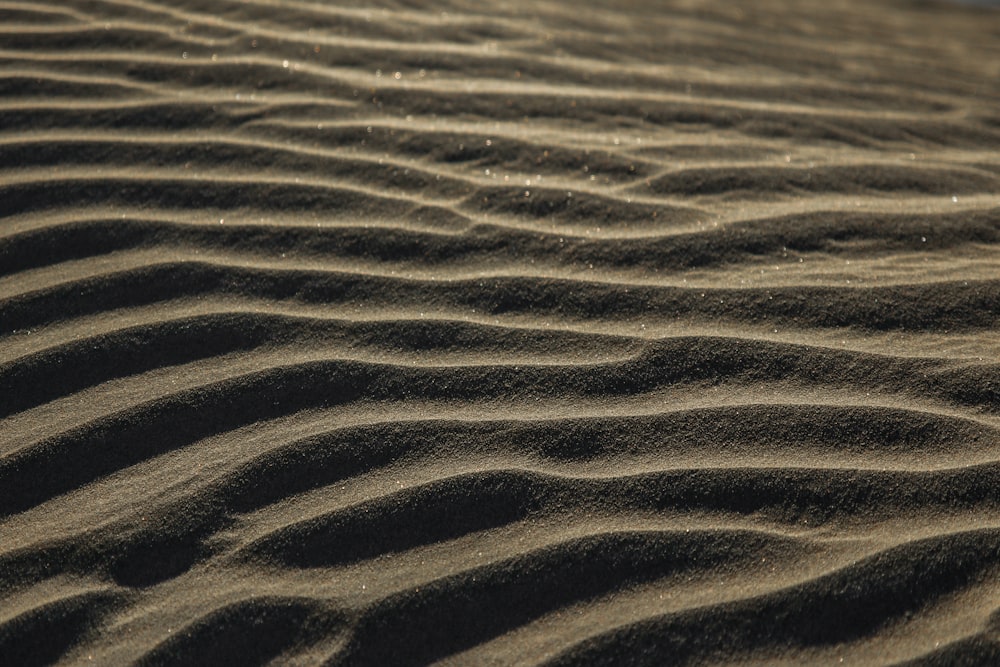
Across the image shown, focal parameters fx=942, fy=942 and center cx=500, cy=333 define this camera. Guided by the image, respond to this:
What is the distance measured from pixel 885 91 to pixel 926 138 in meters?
0.35

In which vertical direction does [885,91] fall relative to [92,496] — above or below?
above

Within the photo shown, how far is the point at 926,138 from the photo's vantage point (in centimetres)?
279

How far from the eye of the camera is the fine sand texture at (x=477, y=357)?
1.55 meters

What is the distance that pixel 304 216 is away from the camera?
2.29m

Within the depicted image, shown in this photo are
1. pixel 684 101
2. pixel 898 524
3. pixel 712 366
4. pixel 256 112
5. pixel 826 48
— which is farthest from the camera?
pixel 826 48

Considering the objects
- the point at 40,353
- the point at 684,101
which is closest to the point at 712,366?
the point at 684,101

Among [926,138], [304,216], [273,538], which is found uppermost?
[926,138]

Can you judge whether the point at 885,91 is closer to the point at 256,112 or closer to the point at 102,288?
the point at 256,112

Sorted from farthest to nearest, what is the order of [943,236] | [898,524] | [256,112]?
[256,112], [943,236], [898,524]

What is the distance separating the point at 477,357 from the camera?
1.95 metres

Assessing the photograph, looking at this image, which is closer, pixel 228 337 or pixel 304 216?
pixel 228 337

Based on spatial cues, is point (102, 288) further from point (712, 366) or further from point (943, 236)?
point (943, 236)

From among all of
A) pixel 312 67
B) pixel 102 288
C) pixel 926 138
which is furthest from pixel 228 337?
pixel 926 138

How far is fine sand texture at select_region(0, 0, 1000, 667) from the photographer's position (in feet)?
5.09
